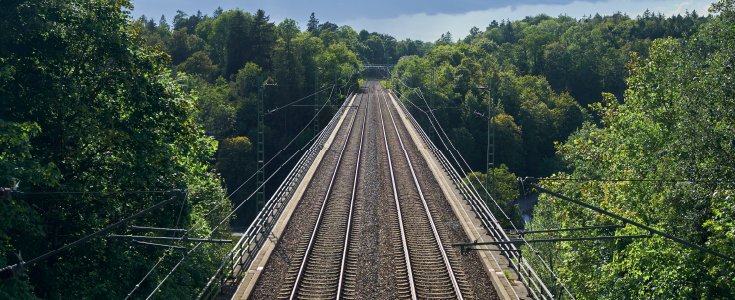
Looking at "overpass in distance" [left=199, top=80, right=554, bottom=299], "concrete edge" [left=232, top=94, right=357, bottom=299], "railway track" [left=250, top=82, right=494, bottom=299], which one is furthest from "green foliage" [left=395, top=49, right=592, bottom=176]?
"concrete edge" [left=232, top=94, right=357, bottom=299]

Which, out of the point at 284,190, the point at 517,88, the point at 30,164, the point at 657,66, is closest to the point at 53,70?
the point at 30,164

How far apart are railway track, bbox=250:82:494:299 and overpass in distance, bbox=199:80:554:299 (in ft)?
0.10

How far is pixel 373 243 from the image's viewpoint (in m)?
16.4

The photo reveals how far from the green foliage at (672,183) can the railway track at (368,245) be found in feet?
14.8

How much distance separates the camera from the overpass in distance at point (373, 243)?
13.1 meters

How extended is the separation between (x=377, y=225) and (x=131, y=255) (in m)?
8.97

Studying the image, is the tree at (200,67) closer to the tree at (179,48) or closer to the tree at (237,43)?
the tree at (237,43)

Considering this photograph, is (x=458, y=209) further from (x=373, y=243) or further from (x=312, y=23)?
(x=312, y=23)

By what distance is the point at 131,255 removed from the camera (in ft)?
39.3

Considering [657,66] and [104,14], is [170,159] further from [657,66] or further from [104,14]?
[657,66]

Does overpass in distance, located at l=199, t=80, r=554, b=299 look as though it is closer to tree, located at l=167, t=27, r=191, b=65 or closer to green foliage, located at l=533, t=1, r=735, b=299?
green foliage, located at l=533, t=1, r=735, b=299

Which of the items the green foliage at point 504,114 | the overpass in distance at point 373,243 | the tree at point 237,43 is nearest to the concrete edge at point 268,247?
the overpass in distance at point 373,243

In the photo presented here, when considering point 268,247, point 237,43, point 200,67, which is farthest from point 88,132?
point 200,67

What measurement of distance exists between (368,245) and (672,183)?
30.1 feet
